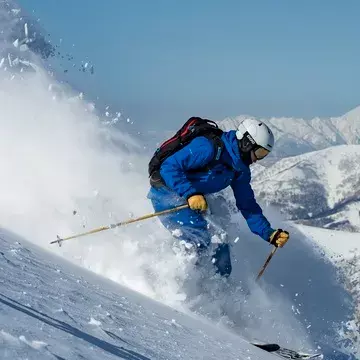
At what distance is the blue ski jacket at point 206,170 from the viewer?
8.23 metres

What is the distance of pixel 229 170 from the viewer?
8.66 metres

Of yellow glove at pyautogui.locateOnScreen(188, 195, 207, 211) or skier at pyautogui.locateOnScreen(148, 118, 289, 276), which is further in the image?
skier at pyautogui.locateOnScreen(148, 118, 289, 276)

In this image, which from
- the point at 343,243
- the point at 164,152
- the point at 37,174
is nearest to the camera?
the point at 164,152

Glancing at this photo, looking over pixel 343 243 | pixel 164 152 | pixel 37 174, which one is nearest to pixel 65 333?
pixel 164 152

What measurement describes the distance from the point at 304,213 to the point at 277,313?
179248 mm

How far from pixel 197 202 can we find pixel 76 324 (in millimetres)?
4586

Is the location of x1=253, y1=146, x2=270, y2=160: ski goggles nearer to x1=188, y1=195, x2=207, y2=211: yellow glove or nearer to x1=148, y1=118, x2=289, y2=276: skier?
x1=148, y1=118, x2=289, y2=276: skier

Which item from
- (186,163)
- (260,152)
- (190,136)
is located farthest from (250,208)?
(190,136)

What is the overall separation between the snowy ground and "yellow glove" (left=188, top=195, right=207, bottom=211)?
2090 mm

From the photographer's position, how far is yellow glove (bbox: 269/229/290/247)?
8734 mm

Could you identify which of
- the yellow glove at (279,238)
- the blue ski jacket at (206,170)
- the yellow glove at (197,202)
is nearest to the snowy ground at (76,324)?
the yellow glove at (197,202)

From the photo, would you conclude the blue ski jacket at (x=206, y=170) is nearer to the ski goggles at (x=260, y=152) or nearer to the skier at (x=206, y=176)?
the skier at (x=206, y=176)

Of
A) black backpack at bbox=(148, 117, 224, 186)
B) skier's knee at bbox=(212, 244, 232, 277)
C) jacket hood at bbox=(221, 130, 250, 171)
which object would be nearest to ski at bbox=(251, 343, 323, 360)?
skier's knee at bbox=(212, 244, 232, 277)

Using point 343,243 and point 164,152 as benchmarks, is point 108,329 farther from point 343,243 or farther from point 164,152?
point 343,243
